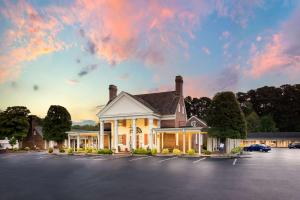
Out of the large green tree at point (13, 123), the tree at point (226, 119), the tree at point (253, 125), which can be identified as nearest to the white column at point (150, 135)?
the tree at point (226, 119)

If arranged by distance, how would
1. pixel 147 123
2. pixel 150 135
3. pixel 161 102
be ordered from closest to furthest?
pixel 150 135 < pixel 147 123 < pixel 161 102

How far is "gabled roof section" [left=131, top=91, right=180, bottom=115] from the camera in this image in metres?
41.2

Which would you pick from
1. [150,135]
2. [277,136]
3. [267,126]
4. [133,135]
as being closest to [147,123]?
[150,135]

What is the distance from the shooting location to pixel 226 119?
36562 mm

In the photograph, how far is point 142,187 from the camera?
12.8 meters

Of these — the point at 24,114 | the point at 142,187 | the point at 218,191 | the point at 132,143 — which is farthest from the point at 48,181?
the point at 24,114

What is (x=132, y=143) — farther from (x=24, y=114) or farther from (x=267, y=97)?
(x=267, y=97)

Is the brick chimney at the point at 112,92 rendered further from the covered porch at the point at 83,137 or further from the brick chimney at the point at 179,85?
the brick chimney at the point at 179,85

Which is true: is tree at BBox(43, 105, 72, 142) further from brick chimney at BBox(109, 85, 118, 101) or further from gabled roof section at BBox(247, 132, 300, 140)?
gabled roof section at BBox(247, 132, 300, 140)

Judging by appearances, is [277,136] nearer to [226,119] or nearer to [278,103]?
[278,103]

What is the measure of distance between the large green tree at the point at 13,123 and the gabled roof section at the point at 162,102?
90.9 feet

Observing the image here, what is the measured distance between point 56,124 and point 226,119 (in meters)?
34.2

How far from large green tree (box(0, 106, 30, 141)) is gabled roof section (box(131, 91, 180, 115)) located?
2771 cm

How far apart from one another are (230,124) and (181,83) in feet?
35.4
